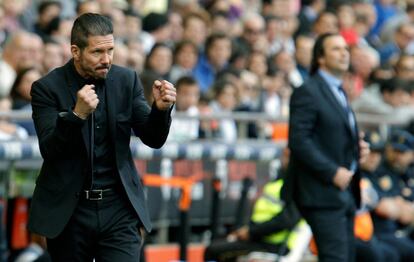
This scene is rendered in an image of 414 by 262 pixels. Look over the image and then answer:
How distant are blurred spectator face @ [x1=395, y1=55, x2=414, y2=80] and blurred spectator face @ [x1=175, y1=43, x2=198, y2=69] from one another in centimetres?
348

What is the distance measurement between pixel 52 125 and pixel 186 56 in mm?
8059

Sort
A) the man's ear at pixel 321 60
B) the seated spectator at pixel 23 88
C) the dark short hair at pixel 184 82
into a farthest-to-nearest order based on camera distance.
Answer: the dark short hair at pixel 184 82 < the seated spectator at pixel 23 88 < the man's ear at pixel 321 60

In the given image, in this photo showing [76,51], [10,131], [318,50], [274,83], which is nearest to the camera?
[76,51]

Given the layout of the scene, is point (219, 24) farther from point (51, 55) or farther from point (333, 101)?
→ point (333, 101)

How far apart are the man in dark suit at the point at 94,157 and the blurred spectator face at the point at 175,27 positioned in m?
9.28

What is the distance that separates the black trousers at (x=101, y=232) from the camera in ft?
23.1

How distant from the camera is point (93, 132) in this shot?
6973 mm

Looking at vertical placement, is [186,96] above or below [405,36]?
below

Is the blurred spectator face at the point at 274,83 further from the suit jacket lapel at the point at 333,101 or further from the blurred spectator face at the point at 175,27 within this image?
the suit jacket lapel at the point at 333,101

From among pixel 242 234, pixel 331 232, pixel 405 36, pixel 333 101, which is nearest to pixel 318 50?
pixel 333 101

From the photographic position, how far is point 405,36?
1945cm

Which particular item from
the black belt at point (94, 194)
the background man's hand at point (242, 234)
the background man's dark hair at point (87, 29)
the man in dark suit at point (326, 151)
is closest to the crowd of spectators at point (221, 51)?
the background man's hand at point (242, 234)

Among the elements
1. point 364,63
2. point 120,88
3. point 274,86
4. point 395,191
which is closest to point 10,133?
point 120,88

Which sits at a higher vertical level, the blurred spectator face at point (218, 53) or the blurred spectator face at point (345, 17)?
the blurred spectator face at point (345, 17)
